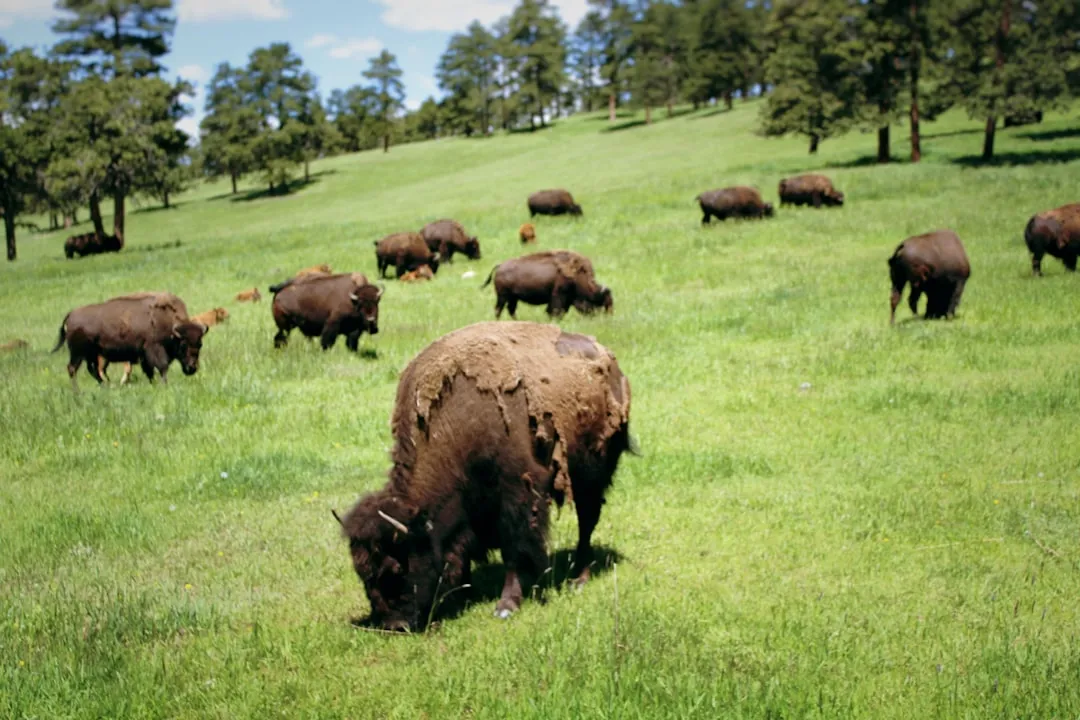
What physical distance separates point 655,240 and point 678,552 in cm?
2189

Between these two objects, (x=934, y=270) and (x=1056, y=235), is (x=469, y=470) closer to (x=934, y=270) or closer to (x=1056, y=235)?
(x=934, y=270)

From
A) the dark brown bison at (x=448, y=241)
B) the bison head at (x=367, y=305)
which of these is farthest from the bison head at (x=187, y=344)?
the dark brown bison at (x=448, y=241)

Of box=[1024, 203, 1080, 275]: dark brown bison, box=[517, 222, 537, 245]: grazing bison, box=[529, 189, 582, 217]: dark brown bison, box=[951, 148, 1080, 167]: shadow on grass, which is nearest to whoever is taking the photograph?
box=[1024, 203, 1080, 275]: dark brown bison

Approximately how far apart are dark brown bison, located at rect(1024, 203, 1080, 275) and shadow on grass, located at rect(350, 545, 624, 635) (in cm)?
1556

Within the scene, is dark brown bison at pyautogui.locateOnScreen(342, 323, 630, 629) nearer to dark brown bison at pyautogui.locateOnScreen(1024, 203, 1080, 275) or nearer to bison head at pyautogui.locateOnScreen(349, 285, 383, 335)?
bison head at pyautogui.locateOnScreen(349, 285, 383, 335)

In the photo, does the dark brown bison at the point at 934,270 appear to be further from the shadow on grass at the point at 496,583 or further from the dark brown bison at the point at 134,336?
the dark brown bison at the point at 134,336

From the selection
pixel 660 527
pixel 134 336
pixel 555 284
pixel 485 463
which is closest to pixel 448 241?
pixel 555 284

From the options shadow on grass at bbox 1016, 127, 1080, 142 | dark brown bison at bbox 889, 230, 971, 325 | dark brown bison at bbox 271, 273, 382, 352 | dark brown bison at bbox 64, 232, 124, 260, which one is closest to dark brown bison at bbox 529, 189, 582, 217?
dark brown bison at bbox 271, 273, 382, 352

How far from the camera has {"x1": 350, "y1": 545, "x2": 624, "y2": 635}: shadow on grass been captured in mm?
6031

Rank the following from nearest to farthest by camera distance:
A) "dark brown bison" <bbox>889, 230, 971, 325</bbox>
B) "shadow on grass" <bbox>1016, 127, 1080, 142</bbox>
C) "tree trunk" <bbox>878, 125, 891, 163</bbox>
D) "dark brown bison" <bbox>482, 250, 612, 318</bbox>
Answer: "dark brown bison" <bbox>889, 230, 971, 325</bbox>, "dark brown bison" <bbox>482, 250, 612, 318</bbox>, "tree trunk" <bbox>878, 125, 891, 163</bbox>, "shadow on grass" <bbox>1016, 127, 1080, 142</bbox>

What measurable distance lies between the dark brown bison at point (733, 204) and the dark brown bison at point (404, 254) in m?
9.80

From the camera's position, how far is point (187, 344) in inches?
584

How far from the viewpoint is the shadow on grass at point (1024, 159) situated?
37531 millimetres

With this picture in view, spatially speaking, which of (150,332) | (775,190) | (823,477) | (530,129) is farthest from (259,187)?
(823,477)
